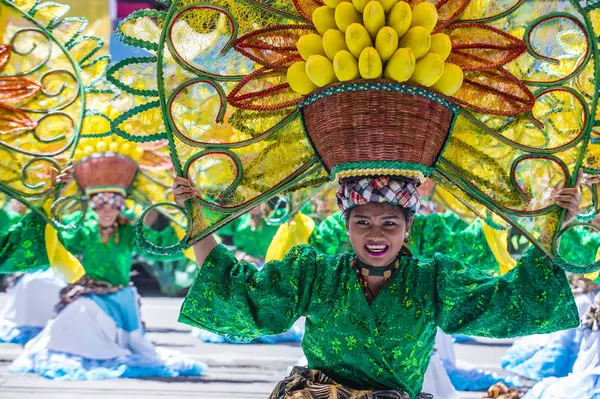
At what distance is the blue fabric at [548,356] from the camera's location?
6027 millimetres

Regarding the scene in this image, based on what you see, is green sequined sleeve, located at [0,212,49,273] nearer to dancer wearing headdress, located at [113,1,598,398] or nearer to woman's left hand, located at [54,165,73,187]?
woman's left hand, located at [54,165,73,187]

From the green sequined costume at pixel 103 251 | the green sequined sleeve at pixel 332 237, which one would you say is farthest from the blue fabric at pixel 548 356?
the green sequined costume at pixel 103 251

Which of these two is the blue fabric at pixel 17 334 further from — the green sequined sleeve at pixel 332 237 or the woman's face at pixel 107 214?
the green sequined sleeve at pixel 332 237

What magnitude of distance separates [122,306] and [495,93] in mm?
4397

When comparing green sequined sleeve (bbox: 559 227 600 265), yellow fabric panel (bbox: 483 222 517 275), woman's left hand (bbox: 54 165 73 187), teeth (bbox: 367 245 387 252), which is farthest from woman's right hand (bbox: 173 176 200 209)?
yellow fabric panel (bbox: 483 222 517 275)

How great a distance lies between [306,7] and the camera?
7.97 ft

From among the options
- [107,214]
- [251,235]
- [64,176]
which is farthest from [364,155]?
[251,235]

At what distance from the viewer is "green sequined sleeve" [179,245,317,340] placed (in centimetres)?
249

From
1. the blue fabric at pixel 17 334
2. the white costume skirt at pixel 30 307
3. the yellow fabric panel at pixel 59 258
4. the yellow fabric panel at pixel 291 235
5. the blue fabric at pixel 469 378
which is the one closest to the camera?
the yellow fabric panel at pixel 59 258

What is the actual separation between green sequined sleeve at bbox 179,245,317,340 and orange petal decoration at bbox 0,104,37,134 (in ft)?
4.84

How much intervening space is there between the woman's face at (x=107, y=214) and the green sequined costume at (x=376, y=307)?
335cm

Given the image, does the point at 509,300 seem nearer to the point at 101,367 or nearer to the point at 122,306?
the point at 101,367

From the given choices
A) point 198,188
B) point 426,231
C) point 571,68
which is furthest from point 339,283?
point 426,231

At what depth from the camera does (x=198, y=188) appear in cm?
253
